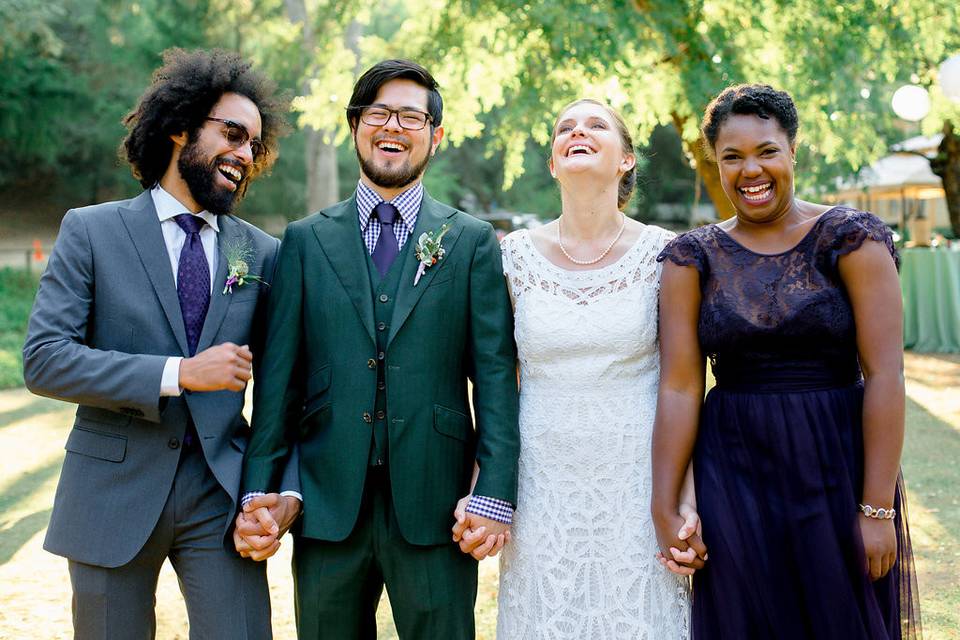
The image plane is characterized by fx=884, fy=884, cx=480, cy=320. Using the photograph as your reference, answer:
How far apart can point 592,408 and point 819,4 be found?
662 cm

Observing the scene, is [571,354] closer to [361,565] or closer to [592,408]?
[592,408]

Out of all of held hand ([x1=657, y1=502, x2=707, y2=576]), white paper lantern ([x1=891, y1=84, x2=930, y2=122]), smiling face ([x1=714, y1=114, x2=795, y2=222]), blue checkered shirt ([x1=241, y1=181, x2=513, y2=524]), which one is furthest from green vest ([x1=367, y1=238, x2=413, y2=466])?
white paper lantern ([x1=891, y1=84, x2=930, y2=122])

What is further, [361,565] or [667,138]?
[667,138]

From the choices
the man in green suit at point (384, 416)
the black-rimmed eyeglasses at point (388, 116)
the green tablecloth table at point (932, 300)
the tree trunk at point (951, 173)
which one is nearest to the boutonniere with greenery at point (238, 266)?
the man in green suit at point (384, 416)

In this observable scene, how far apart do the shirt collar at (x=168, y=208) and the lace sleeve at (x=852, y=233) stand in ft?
6.76

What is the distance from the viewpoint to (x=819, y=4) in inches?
322

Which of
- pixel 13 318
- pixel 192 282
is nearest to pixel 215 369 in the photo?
pixel 192 282

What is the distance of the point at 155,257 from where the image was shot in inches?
115

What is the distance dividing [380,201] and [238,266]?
0.54m

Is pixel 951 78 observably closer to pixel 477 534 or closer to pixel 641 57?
pixel 641 57

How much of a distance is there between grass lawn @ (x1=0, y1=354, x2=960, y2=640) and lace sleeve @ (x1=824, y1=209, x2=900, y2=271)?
8.95ft

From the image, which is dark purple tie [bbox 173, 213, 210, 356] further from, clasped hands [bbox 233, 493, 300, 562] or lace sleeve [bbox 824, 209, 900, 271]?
lace sleeve [bbox 824, 209, 900, 271]

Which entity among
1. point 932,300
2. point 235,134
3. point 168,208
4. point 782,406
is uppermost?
point 235,134

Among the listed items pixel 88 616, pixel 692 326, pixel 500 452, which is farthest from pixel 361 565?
pixel 692 326
